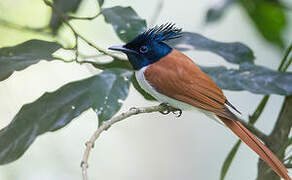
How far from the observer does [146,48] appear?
1.64 m

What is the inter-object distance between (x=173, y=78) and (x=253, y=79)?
27 cm

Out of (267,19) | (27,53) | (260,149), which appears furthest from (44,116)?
(267,19)

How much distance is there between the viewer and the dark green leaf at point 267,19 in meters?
1.98

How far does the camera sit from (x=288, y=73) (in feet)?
5.46

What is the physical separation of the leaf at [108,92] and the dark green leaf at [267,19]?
68 cm

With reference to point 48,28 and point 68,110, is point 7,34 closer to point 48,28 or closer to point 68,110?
point 48,28

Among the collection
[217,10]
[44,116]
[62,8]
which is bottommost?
[44,116]

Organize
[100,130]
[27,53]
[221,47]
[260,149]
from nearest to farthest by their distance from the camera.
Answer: [100,130], [260,149], [27,53], [221,47]

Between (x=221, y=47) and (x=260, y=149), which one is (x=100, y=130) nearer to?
(x=260, y=149)

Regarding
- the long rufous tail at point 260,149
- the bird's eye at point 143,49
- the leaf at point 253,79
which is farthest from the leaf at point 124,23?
the long rufous tail at point 260,149

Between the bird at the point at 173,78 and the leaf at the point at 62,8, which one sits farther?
the leaf at the point at 62,8

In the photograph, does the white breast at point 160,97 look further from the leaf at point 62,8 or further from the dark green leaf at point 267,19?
the dark green leaf at point 267,19

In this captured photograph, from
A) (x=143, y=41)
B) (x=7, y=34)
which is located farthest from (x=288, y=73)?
(x=7, y=34)

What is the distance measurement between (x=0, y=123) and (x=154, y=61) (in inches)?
34.3
